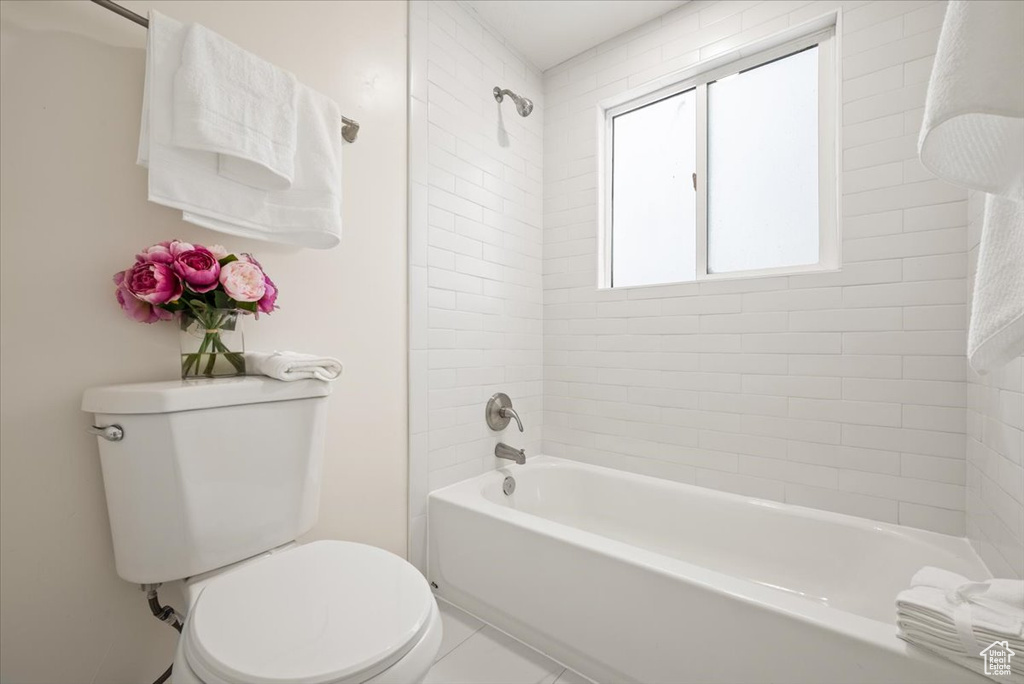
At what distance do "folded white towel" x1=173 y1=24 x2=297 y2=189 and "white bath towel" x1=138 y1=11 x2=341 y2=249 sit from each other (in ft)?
0.09

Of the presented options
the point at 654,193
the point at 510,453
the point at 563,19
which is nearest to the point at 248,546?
the point at 510,453

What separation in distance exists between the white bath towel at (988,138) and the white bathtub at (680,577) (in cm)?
75

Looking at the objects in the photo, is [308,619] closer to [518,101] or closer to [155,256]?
[155,256]

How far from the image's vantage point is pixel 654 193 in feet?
7.25

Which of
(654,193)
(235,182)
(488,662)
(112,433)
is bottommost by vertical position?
(488,662)

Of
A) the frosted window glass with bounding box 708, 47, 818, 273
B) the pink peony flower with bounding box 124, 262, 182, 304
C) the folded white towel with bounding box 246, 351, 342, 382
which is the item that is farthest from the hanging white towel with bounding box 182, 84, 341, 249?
the frosted window glass with bounding box 708, 47, 818, 273

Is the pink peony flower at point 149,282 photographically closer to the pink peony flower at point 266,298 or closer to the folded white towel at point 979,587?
the pink peony flower at point 266,298

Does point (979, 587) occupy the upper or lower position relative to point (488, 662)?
upper

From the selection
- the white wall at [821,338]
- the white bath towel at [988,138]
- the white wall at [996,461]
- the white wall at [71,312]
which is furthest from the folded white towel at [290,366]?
the white wall at [996,461]

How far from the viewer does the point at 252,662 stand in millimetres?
683

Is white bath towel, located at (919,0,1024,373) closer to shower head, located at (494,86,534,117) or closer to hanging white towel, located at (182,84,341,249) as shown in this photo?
hanging white towel, located at (182,84,341,249)

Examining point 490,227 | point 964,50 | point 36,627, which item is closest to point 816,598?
point 964,50

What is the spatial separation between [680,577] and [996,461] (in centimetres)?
88

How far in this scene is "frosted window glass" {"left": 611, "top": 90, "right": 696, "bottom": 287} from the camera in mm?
2100
